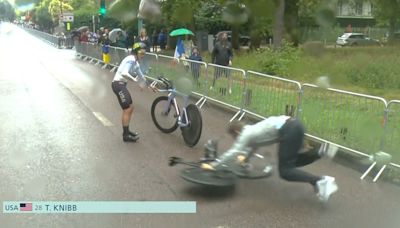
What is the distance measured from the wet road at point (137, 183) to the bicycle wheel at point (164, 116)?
0.15 metres

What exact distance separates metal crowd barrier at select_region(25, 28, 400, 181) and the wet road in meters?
0.44

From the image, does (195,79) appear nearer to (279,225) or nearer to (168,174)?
(168,174)

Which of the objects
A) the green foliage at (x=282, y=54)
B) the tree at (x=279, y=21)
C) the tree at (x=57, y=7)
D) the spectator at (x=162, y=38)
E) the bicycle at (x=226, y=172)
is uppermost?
the tree at (x=57, y=7)

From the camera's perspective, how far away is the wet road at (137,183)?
384 centimetres

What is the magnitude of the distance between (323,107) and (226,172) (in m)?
2.91

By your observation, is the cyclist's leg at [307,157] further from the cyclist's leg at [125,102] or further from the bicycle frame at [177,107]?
the cyclist's leg at [125,102]

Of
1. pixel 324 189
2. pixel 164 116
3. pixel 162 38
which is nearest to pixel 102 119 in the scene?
pixel 164 116

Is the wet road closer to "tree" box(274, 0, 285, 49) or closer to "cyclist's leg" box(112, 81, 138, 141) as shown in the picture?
"cyclist's leg" box(112, 81, 138, 141)

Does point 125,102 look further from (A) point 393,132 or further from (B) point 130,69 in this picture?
(A) point 393,132

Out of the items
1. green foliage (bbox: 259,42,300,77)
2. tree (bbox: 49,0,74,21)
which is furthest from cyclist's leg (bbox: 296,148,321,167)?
tree (bbox: 49,0,74,21)

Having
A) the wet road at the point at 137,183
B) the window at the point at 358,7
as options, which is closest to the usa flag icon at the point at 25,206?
the wet road at the point at 137,183

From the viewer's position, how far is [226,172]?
4293 mm

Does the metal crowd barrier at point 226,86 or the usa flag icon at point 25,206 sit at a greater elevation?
the metal crowd barrier at point 226,86

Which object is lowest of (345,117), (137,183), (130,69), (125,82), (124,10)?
(137,183)
